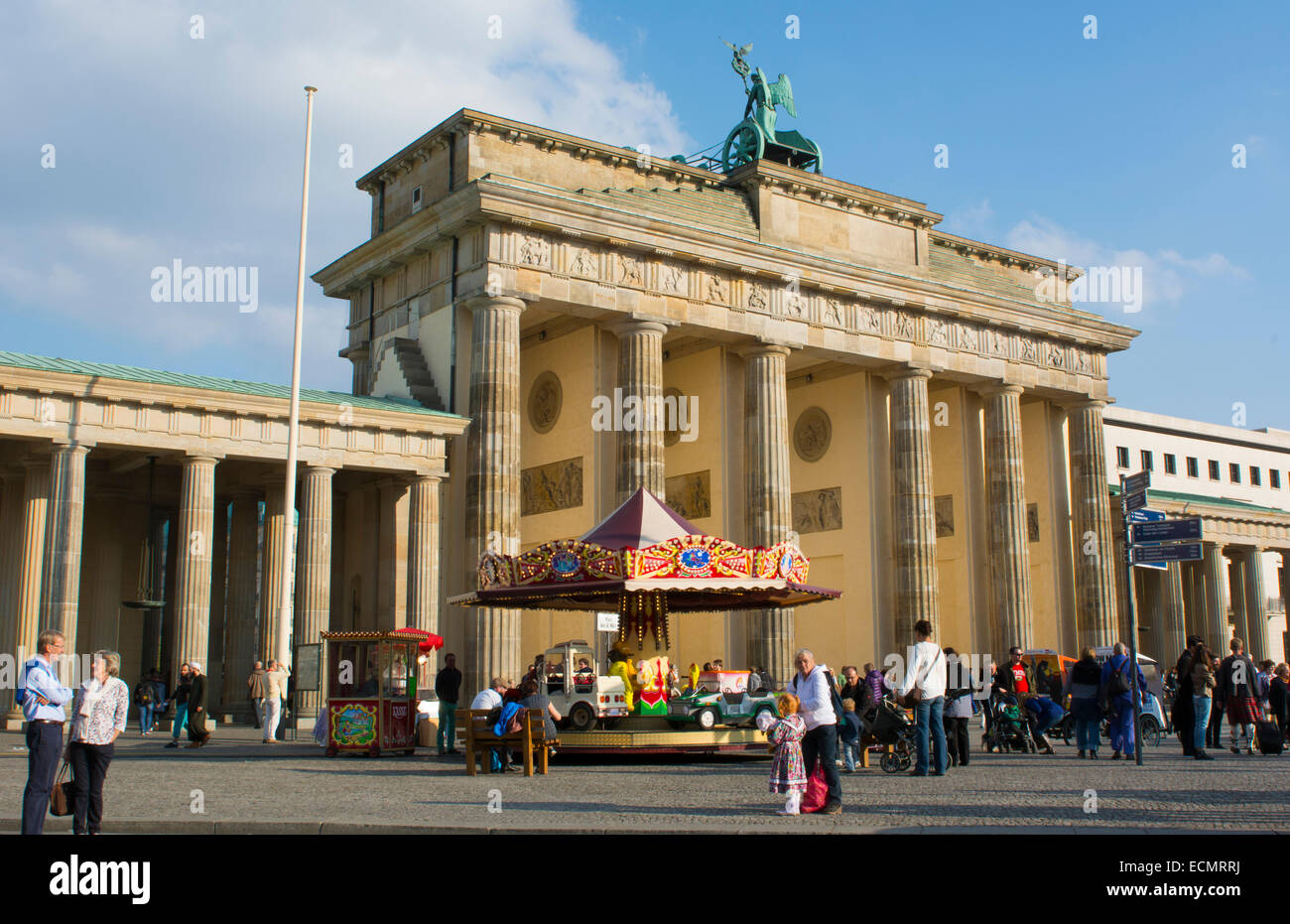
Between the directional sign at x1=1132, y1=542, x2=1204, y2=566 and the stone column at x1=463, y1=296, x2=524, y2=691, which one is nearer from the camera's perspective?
the directional sign at x1=1132, y1=542, x2=1204, y2=566

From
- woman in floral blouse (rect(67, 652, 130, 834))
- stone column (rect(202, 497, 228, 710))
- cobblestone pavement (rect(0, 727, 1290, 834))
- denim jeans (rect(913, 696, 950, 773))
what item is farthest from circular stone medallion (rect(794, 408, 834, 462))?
woman in floral blouse (rect(67, 652, 130, 834))

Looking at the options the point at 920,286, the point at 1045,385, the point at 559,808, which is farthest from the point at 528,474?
the point at 559,808

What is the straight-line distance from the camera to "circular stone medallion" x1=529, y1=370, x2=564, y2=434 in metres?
40.6

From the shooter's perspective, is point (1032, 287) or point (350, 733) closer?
point (350, 733)

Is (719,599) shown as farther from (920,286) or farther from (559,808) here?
(920,286)

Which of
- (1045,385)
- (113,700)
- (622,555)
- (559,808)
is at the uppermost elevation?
(1045,385)

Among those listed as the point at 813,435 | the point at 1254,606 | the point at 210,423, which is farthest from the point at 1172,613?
the point at 210,423

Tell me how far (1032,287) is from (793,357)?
46.8ft

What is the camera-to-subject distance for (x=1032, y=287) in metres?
51.4

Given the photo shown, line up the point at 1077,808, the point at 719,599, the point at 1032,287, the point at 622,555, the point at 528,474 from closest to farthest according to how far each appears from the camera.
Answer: the point at 1077,808 → the point at 622,555 → the point at 719,599 → the point at 528,474 → the point at 1032,287

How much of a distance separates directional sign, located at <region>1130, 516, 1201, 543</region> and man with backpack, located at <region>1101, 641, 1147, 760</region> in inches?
96.5

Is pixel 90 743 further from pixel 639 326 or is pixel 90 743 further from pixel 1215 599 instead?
pixel 1215 599

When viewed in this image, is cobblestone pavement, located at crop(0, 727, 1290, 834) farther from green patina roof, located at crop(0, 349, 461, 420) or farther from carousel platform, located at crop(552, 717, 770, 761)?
green patina roof, located at crop(0, 349, 461, 420)

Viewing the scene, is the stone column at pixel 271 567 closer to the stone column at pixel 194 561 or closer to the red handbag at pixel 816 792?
the stone column at pixel 194 561
